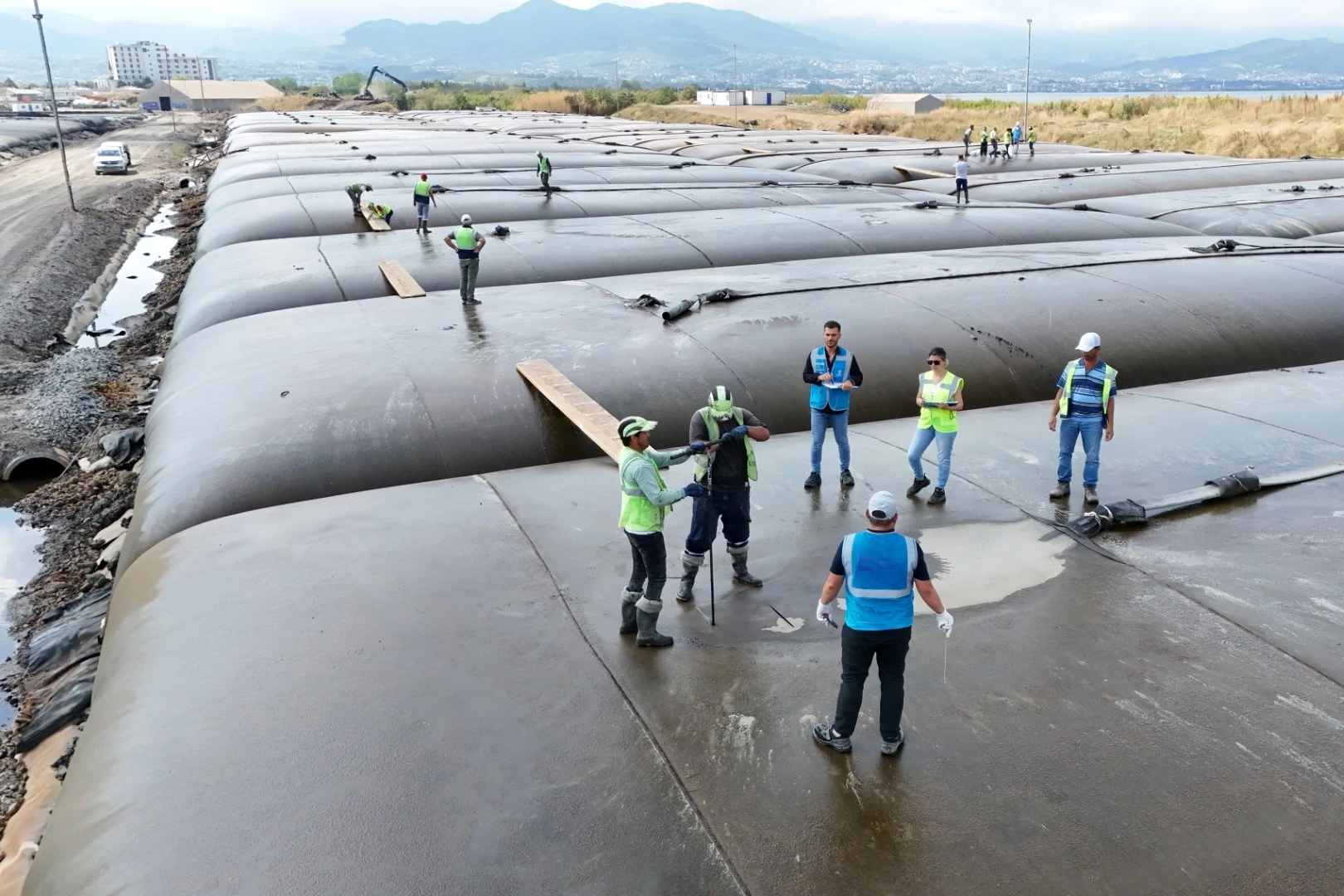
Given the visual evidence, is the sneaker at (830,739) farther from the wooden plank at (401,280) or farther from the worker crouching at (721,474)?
the wooden plank at (401,280)

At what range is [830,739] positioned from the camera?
5832 millimetres

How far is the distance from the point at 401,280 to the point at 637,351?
20.2 feet

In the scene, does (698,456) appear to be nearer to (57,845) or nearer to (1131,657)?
(1131,657)

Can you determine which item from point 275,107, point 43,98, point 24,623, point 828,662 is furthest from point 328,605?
point 43,98

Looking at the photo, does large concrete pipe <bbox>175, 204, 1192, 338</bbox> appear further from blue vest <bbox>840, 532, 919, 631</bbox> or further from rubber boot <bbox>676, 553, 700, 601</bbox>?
blue vest <bbox>840, 532, 919, 631</bbox>

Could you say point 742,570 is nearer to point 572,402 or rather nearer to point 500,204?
point 572,402

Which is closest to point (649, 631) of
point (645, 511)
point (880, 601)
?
point (645, 511)

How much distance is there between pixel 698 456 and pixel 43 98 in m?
186

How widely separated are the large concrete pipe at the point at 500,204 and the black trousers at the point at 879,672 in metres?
20.4

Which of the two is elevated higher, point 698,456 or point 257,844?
point 698,456

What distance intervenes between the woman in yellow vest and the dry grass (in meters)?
45.9

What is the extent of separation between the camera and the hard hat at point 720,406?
7160 mm

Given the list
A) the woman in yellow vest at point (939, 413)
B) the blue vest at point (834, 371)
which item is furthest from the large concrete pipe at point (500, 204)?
the woman in yellow vest at point (939, 413)

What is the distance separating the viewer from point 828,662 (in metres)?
6.89
